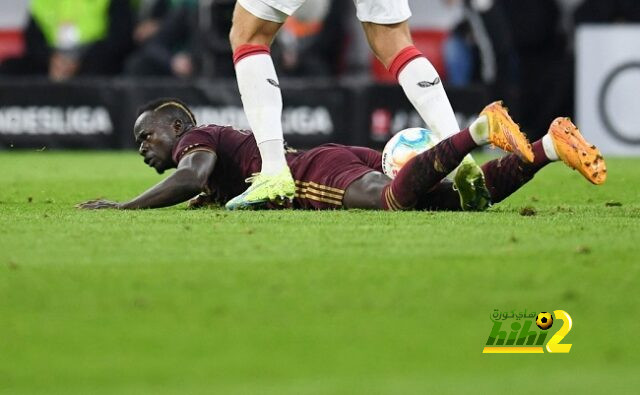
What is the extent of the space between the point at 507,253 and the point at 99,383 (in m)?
1.97

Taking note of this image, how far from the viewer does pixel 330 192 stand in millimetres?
6656

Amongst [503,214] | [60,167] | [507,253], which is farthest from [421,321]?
[60,167]

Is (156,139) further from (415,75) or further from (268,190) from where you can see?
(415,75)

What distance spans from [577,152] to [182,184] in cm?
180

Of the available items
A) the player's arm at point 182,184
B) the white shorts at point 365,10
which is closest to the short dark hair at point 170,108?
the player's arm at point 182,184

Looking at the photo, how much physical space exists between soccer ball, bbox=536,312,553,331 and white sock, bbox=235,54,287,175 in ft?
8.94

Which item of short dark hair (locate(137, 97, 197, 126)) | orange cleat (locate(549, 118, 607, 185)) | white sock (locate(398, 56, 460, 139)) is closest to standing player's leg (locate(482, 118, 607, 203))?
orange cleat (locate(549, 118, 607, 185))

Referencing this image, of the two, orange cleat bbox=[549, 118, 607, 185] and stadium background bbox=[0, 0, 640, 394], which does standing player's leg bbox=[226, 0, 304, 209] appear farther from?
orange cleat bbox=[549, 118, 607, 185]

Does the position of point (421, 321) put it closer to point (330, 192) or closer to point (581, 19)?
point (330, 192)

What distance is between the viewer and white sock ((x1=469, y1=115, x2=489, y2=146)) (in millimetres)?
5809

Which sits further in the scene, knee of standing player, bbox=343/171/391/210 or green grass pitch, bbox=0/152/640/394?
Answer: knee of standing player, bbox=343/171/391/210

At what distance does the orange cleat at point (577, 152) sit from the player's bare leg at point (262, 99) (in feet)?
4.29

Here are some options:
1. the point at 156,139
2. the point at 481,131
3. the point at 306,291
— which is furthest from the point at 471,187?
the point at 306,291

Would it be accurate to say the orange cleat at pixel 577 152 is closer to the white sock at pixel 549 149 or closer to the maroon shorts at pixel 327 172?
the white sock at pixel 549 149
